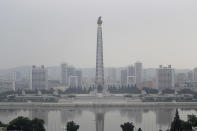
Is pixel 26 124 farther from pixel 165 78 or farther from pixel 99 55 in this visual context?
pixel 165 78

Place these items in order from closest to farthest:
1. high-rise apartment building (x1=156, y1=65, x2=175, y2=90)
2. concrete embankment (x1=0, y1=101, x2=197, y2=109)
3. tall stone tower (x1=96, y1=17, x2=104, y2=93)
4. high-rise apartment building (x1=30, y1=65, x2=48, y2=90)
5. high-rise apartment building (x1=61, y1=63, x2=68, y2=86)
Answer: concrete embankment (x1=0, y1=101, x2=197, y2=109) < tall stone tower (x1=96, y1=17, x2=104, y2=93) < high-rise apartment building (x1=156, y1=65, x2=175, y2=90) < high-rise apartment building (x1=30, y1=65, x2=48, y2=90) < high-rise apartment building (x1=61, y1=63, x2=68, y2=86)

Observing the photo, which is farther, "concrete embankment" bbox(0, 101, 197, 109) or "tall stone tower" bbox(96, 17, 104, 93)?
"tall stone tower" bbox(96, 17, 104, 93)

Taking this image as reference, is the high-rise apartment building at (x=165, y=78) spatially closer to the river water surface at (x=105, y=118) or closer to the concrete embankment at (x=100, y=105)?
the concrete embankment at (x=100, y=105)

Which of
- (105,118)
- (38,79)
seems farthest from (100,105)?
(38,79)

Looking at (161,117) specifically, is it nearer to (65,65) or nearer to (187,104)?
(187,104)

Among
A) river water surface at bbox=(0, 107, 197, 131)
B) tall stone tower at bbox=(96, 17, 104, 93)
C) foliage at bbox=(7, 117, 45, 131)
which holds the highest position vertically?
tall stone tower at bbox=(96, 17, 104, 93)

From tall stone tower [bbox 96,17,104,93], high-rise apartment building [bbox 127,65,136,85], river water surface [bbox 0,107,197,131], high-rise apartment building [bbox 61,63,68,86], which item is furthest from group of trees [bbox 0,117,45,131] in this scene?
high-rise apartment building [bbox 61,63,68,86]

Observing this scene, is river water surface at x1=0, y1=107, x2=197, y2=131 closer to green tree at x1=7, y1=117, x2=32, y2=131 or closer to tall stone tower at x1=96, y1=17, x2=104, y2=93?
green tree at x1=7, y1=117, x2=32, y2=131

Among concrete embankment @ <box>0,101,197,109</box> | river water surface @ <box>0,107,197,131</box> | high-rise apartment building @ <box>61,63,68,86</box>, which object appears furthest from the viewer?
high-rise apartment building @ <box>61,63,68,86</box>

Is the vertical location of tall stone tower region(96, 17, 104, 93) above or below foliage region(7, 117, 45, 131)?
above
